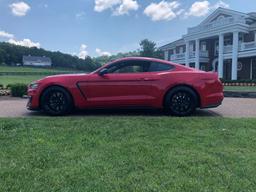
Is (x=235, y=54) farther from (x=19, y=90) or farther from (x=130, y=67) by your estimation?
(x=130, y=67)

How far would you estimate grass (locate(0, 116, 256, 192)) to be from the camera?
8.96 ft

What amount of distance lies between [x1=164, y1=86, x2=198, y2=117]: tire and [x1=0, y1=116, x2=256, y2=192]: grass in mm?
1090

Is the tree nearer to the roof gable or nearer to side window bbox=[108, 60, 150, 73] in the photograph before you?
the roof gable

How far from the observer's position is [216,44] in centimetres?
3372

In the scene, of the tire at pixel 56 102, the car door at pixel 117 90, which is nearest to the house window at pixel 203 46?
the car door at pixel 117 90

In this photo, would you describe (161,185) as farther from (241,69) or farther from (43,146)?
(241,69)

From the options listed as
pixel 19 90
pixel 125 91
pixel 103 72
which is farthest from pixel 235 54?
pixel 103 72

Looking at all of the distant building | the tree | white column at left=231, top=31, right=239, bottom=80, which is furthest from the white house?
the distant building

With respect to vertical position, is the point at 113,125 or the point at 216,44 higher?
the point at 216,44

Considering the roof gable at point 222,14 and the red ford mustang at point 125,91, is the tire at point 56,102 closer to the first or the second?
the red ford mustang at point 125,91

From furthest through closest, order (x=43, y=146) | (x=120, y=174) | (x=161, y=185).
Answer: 1. (x=43, y=146)
2. (x=120, y=174)
3. (x=161, y=185)

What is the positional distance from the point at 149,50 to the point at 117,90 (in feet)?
168

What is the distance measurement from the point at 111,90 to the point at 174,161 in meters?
3.24

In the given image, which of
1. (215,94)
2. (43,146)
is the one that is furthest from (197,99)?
(43,146)
